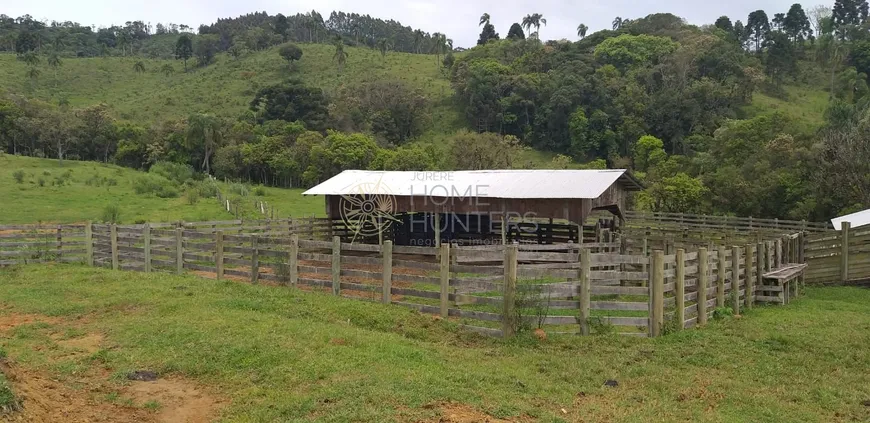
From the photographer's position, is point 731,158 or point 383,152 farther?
point 383,152

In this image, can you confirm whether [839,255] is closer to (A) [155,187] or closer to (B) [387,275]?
(B) [387,275]

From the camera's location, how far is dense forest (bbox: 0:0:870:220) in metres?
32.6

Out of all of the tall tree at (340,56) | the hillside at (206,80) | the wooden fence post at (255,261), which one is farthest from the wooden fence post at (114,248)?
the tall tree at (340,56)

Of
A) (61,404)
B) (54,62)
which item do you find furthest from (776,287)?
(54,62)

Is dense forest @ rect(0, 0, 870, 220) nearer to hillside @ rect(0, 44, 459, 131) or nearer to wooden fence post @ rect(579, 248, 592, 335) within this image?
hillside @ rect(0, 44, 459, 131)

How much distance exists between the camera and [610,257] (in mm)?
9828

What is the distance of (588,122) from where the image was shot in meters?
63.0

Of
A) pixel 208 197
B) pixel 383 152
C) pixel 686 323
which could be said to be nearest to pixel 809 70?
pixel 383 152

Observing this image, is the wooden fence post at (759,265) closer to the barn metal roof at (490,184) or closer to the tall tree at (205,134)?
the barn metal roof at (490,184)

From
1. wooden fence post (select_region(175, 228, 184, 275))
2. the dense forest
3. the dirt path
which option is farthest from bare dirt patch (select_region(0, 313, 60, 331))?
the dense forest

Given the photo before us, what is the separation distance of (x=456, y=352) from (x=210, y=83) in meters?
84.8

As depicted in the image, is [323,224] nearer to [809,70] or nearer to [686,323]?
[686,323]

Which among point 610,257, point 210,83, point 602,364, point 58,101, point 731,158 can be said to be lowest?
point 602,364
